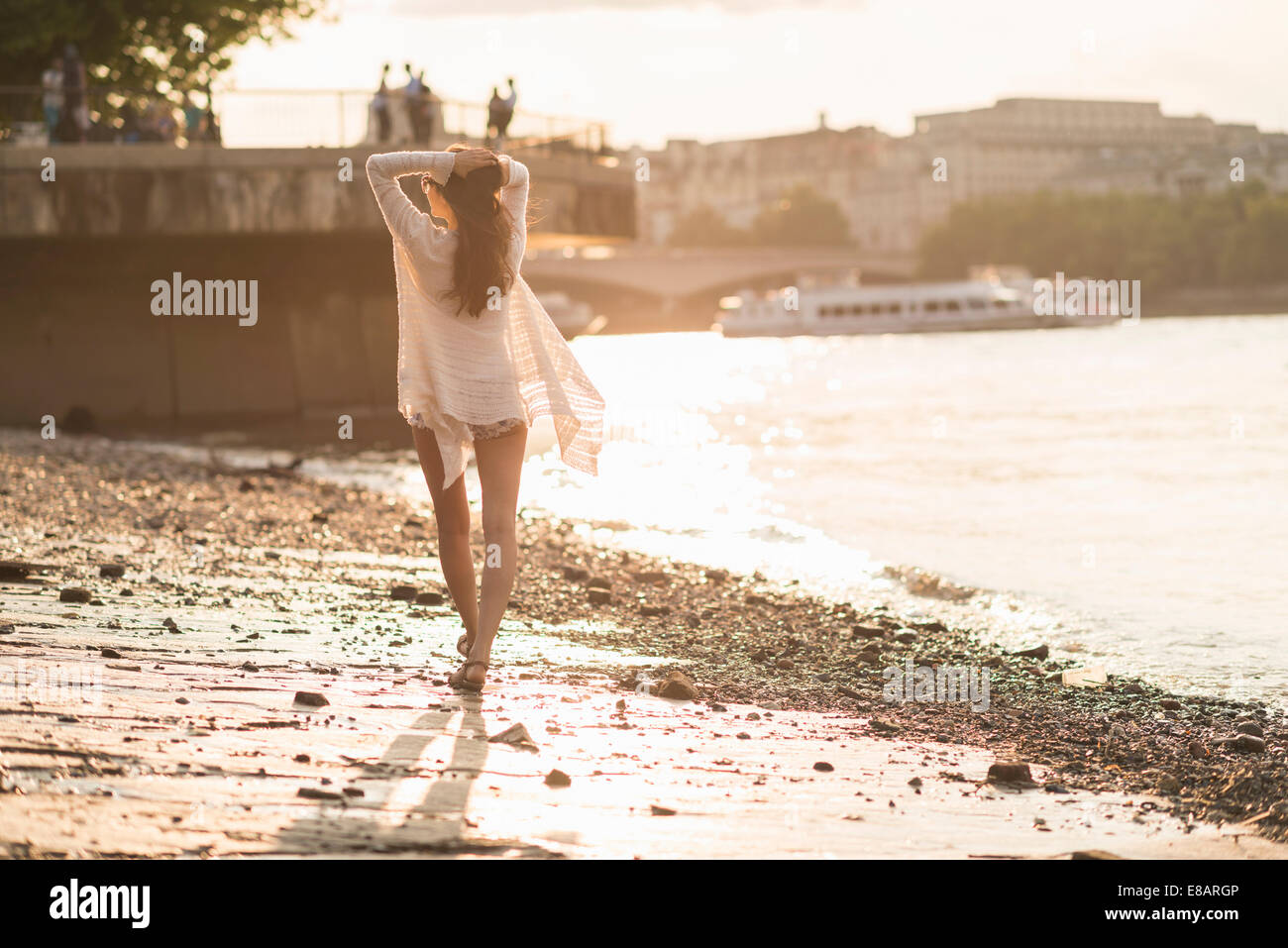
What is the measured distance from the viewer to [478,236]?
529cm

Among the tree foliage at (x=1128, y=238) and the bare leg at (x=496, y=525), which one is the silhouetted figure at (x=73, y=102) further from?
the tree foliage at (x=1128, y=238)

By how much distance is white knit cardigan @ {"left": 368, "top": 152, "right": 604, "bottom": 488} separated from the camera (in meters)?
5.32

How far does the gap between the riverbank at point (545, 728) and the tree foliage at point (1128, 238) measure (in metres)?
93.4

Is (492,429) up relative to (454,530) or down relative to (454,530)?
up

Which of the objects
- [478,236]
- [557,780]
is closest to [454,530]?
[478,236]

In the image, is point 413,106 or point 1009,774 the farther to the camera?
point 413,106

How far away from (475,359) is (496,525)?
57 centimetres

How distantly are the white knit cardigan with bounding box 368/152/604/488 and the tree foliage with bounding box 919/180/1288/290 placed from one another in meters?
96.8

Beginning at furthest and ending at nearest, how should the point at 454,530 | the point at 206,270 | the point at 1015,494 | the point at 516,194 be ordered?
the point at 206,270 → the point at 1015,494 → the point at 454,530 → the point at 516,194

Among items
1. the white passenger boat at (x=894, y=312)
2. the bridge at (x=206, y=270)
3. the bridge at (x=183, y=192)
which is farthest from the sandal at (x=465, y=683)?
the white passenger boat at (x=894, y=312)

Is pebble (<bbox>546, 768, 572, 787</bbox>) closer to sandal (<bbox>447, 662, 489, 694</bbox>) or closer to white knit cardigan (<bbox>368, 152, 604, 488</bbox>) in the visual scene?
sandal (<bbox>447, 662, 489, 694</bbox>)

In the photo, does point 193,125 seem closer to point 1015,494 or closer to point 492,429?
point 1015,494

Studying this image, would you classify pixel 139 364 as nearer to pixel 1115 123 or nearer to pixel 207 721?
pixel 207 721

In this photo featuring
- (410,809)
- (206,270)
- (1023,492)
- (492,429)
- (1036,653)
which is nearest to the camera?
(410,809)
